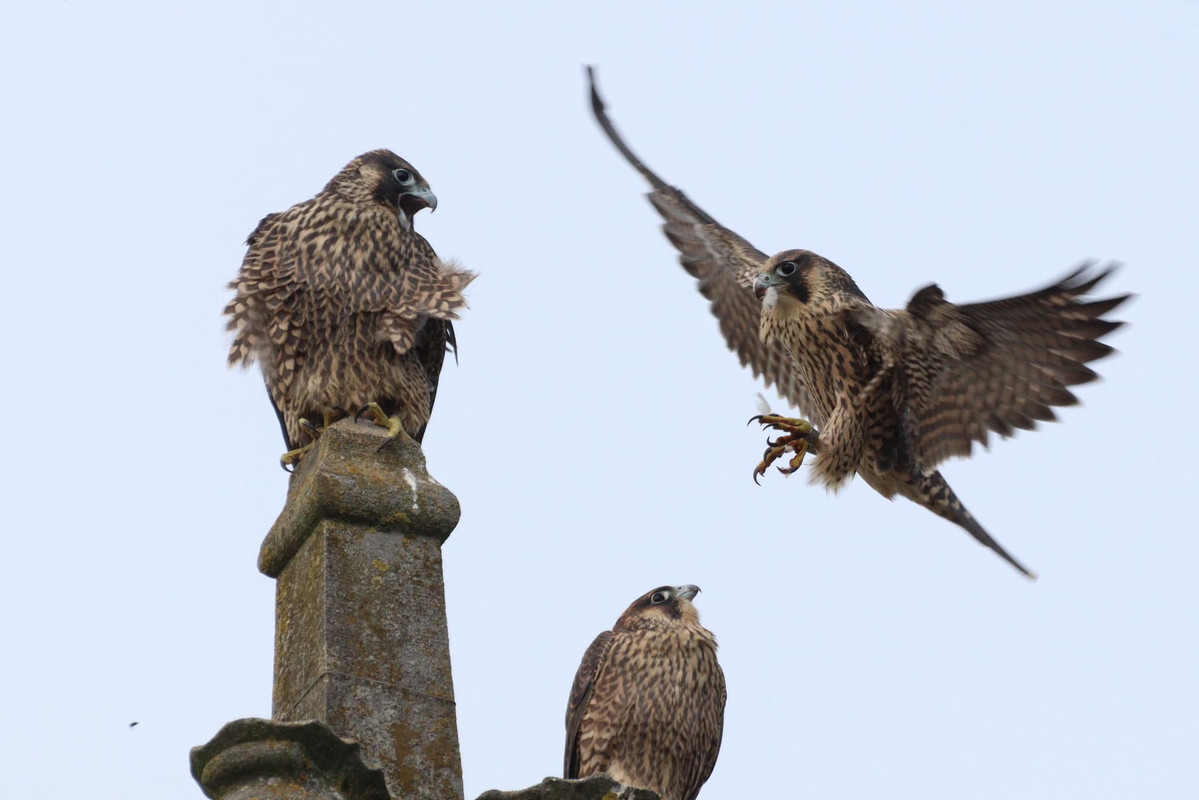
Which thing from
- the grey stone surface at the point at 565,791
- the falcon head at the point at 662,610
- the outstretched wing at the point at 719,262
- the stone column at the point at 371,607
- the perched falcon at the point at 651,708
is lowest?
the grey stone surface at the point at 565,791

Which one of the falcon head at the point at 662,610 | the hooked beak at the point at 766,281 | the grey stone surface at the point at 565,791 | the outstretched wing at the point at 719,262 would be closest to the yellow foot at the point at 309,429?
the grey stone surface at the point at 565,791

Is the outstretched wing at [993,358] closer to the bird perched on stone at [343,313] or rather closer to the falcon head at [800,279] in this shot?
the falcon head at [800,279]

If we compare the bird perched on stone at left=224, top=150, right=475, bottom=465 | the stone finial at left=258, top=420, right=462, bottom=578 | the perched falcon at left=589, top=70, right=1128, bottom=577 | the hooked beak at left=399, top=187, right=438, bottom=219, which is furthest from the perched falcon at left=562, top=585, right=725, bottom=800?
the stone finial at left=258, top=420, right=462, bottom=578

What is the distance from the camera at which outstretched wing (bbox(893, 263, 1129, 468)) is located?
6363mm

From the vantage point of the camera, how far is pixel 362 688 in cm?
358

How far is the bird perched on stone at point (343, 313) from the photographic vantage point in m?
4.77

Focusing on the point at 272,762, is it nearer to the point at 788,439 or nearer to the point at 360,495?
the point at 360,495

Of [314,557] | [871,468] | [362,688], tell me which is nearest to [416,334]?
[314,557]

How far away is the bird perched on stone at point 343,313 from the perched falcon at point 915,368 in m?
2.04

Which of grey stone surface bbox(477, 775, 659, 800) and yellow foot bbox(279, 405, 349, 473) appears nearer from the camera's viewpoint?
grey stone surface bbox(477, 775, 659, 800)

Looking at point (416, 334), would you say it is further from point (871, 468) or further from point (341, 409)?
point (871, 468)

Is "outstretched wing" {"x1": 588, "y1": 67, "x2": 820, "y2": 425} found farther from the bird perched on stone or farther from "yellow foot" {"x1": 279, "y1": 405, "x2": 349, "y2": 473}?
"yellow foot" {"x1": 279, "y1": 405, "x2": 349, "y2": 473}

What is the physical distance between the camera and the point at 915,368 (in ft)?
22.3

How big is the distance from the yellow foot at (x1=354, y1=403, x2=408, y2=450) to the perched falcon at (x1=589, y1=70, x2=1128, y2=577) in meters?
2.37
